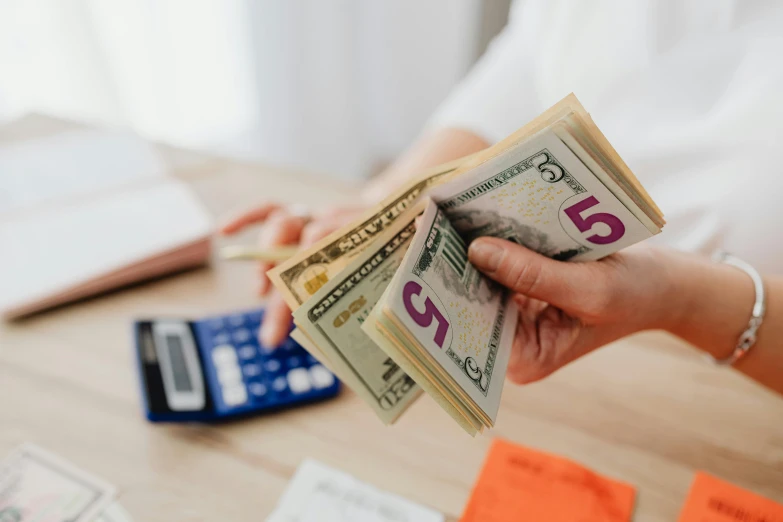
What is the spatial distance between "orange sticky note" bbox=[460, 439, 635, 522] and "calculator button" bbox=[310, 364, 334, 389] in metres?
0.17

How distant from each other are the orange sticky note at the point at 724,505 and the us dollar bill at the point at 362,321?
0.25 meters

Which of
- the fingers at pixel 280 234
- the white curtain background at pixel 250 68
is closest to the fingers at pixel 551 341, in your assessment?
the fingers at pixel 280 234

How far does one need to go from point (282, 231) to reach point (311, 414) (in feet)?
0.77

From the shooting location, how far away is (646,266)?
482mm

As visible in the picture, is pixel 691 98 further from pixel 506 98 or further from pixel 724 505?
pixel 724 505

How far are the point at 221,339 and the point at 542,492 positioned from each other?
0.35m

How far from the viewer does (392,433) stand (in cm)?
57

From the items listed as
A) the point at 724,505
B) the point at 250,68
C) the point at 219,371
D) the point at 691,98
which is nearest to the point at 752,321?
the point at 724,505

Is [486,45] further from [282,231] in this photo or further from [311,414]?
[311,414]

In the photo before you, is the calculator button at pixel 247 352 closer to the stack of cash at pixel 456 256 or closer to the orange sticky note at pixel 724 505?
the stack of cash at pixel 456 256

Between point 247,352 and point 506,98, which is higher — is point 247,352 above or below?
below

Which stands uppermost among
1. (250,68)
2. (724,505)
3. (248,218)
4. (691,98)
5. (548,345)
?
(250,68)

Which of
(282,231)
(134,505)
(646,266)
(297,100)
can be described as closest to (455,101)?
(282,231)

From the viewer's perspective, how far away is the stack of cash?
365mm
